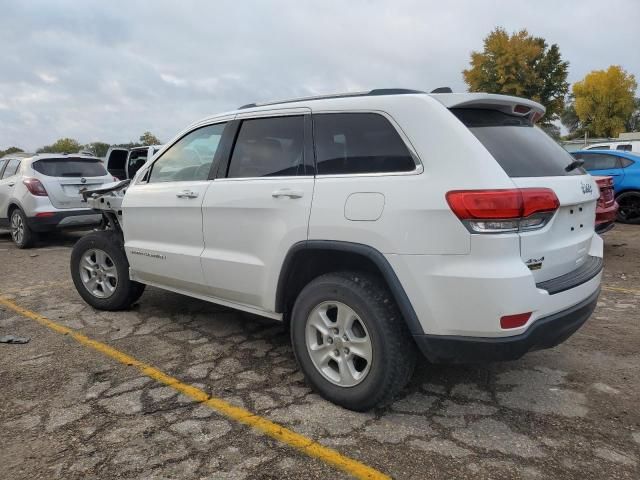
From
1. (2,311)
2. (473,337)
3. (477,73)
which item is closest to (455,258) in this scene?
(473,337)

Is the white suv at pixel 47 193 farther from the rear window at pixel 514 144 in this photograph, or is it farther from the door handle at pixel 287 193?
the rear window at pixel 514 144

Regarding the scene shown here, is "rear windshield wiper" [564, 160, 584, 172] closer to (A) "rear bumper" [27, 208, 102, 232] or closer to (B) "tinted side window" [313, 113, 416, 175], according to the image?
(B) "tinted side window" [313, 113, 416, 175]

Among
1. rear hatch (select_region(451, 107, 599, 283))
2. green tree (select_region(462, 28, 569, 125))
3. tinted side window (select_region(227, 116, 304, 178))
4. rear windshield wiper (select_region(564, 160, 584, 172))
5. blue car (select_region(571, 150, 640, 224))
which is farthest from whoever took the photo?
green tree (select_region(462, 28, 569, 125))

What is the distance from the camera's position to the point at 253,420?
9.59ft

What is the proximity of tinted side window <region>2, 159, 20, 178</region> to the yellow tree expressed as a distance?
193ft

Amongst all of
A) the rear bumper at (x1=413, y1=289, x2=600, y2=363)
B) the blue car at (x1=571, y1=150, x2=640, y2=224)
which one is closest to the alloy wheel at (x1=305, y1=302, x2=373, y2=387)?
the rear bumper at (x1=413, y1=289, x2=600, y2=363)

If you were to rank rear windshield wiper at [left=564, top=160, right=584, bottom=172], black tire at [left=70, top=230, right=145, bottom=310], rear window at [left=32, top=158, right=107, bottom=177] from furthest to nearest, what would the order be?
1. rear window at [left=32, top=158, right=107, bottom=177]
2. black tire at [left=70, top=230, right=145, bottom=310]
3. rear windshield wiper at [left=564, top=160, right=584, bottom=172]

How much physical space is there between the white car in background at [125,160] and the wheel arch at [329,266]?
10267 mm

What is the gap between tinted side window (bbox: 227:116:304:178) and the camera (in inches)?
131

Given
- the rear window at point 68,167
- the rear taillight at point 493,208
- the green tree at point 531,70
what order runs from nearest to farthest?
the rear taillight at point 493,208 → the rear window at point 68,167 → the green tree at point 531,70

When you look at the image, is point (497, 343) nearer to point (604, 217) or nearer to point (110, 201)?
point (110, 201)

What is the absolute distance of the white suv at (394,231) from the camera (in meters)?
2.49

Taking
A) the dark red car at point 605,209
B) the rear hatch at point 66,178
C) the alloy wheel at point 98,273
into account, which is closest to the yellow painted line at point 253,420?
the alloy wheel at point 98,273

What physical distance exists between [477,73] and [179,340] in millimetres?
41007
